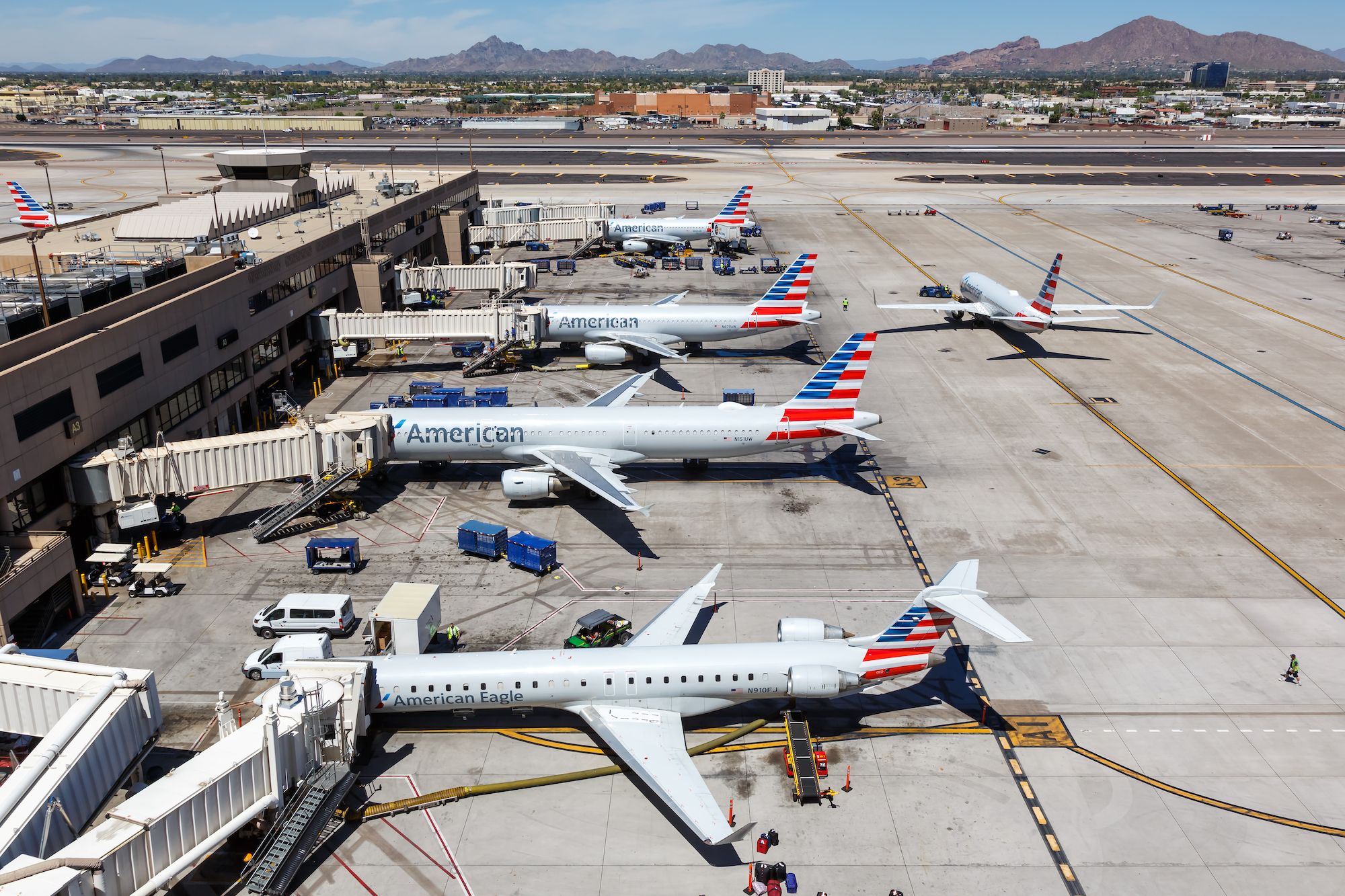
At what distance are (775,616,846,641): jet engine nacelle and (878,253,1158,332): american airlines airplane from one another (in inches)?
2259

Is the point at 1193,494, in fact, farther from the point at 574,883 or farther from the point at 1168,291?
the point at 1168,291

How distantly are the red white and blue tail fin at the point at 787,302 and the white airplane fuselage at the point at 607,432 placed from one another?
24.0m

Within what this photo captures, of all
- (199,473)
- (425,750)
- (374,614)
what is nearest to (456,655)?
(425,750)

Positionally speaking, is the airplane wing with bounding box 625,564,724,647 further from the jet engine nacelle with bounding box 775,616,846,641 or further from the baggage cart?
the baggage cart

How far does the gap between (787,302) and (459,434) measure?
34.3 m

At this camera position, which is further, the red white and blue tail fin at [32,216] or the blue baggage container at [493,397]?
the blue baggage container at [493,397]

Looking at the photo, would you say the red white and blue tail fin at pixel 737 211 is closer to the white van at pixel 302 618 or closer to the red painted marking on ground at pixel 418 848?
the white van at pixel 302 618

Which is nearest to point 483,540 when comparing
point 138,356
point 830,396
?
point 830,396

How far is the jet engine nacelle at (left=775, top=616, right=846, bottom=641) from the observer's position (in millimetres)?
35500

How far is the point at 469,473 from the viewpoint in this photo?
58.5 m

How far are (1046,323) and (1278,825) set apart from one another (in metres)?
60.1

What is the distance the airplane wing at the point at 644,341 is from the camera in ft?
251

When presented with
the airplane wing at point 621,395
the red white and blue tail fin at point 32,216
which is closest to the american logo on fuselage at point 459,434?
the airplane wing at point 621,395

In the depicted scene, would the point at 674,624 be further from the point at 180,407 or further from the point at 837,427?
the point at 180,407
